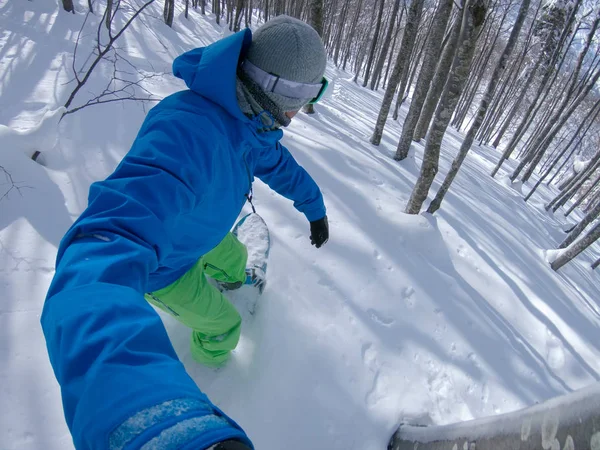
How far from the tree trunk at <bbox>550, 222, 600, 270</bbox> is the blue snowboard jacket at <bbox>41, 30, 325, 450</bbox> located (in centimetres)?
635

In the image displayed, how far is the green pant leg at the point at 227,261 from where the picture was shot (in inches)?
75.8

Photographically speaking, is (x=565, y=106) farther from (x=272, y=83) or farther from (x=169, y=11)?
(x=169, y=11)

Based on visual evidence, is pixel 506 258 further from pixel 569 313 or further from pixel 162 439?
pixel 162 439

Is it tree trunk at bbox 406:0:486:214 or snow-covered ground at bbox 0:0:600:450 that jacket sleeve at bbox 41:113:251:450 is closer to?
snow-covered ground at bbox 0:0:600:450

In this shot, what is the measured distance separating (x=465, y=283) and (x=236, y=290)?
2222 millimetres

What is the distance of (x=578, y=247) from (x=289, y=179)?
5.92 m

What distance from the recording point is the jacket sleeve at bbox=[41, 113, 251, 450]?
0.47 metres

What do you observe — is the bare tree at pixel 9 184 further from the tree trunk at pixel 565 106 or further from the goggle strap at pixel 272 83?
the tree trunk at pixel 565 106

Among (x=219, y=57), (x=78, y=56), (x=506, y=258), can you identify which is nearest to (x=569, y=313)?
(x=506, y=258)

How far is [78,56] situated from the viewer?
6203 mm

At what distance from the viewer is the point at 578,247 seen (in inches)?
209

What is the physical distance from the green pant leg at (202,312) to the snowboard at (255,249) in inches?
17.1

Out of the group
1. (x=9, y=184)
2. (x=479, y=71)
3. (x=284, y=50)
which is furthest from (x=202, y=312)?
(x=479, y=71)

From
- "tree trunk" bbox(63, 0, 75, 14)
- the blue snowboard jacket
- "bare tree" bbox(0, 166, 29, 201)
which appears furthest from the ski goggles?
"tree trunk" bbox(63, 0, 75, 14)
